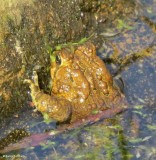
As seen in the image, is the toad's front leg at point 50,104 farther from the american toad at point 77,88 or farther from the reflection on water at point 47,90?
the reflection on water at point 47,90

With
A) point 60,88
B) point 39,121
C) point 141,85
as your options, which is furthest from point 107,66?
point 39,121

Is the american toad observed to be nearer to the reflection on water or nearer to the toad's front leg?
the toad's front leg

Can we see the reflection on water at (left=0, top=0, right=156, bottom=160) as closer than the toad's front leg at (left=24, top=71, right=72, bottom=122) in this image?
Yes

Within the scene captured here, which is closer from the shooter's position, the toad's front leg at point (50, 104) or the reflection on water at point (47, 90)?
the reflection on water at point (47, 90)

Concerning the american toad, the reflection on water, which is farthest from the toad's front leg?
the reflection on water

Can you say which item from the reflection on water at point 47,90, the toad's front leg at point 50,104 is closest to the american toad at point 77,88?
the toad's front leg at point 50,104
